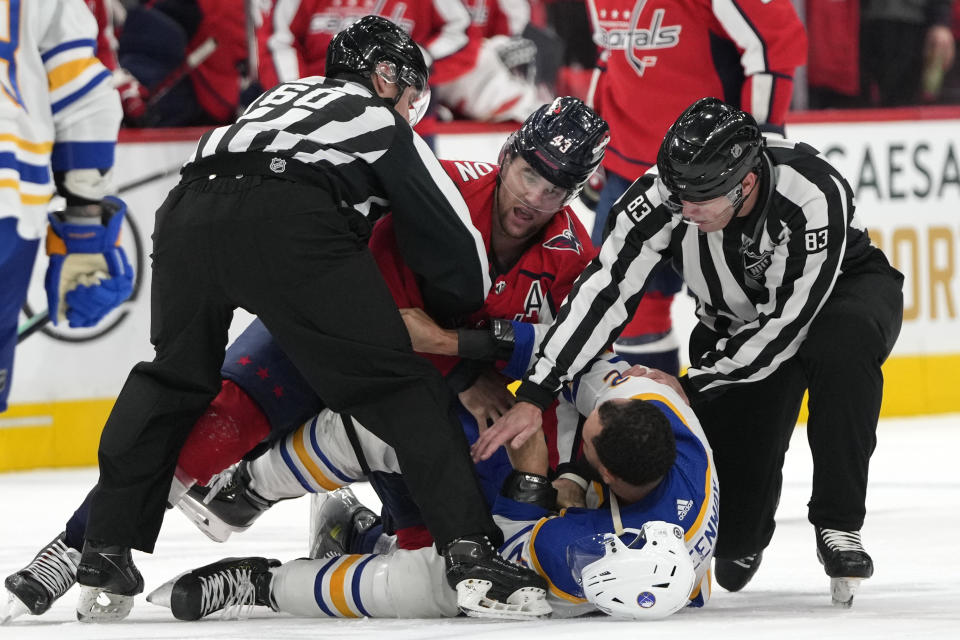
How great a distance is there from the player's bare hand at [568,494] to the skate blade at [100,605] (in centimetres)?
86

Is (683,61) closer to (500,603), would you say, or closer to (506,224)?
(506,224)

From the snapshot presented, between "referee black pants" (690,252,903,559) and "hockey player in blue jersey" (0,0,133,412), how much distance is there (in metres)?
1.51

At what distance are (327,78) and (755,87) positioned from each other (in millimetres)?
1782

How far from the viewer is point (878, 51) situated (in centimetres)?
674

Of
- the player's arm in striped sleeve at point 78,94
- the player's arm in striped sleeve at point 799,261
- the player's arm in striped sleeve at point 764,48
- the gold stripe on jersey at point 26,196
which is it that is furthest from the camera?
the player's arm in striped sleeve at point 764,48

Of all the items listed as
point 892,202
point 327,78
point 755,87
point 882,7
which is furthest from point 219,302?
point 882,7

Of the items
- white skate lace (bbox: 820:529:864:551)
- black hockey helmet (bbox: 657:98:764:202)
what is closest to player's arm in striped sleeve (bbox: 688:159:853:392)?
black hockey helmet (bbox: 657:98:764:202)

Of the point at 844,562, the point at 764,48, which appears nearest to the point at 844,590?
the point at 844,562

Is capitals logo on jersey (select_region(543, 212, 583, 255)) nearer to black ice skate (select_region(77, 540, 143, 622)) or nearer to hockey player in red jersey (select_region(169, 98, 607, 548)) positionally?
hockey player in red jersey (select_region(169, 98, 607, 548))

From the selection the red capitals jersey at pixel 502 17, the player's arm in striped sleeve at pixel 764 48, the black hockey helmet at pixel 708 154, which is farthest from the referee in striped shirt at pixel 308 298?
the red capitals jersey at pixel 502 17

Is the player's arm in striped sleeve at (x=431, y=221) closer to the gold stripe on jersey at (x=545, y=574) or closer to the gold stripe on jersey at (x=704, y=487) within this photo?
the gold stripe on jersey at (x=704, y=487)

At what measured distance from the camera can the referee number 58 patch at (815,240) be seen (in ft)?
10.3

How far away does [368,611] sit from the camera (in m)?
3.00

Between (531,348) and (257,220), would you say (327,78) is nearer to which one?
(257,220)
